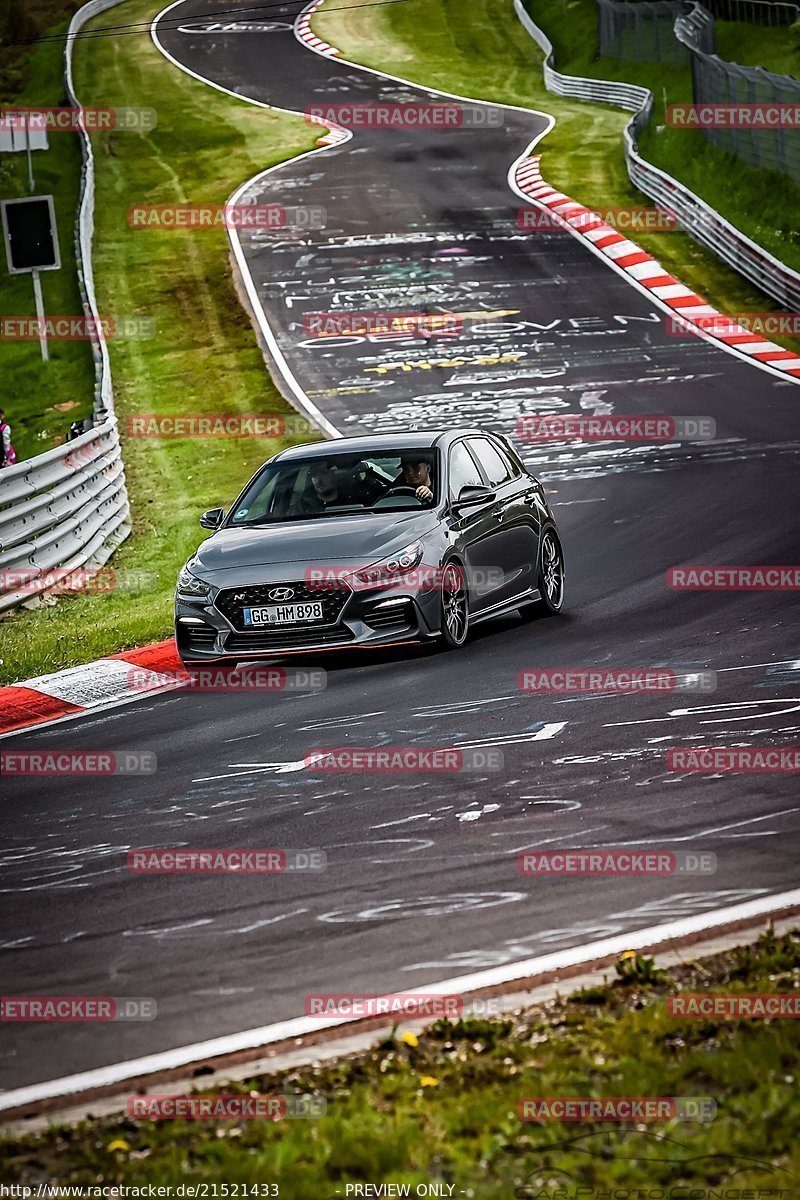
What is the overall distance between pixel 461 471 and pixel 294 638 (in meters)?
2.20

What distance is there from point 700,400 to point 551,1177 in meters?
20.4

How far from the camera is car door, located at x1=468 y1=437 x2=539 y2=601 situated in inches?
535

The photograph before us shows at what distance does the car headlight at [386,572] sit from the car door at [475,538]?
0.61 metres

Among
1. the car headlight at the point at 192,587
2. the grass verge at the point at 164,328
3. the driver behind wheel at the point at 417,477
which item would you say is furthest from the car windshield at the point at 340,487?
the grass verge at the point at 164,328

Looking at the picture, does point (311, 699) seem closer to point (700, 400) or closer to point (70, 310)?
point (700, 400)

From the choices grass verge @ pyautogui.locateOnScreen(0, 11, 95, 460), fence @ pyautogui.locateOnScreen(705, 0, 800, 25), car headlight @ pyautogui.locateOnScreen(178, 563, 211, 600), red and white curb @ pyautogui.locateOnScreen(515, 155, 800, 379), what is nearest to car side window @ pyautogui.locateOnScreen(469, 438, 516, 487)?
car headlight @ pyautogui.locateOnScreen(178, 563, 211, 600)

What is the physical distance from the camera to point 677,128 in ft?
138

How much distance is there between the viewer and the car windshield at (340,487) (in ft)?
43.6

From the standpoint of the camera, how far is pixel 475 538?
520 inches

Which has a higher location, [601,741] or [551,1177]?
[551,1177]

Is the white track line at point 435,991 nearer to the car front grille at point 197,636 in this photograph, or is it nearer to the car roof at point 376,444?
the car front grille at point 197,636


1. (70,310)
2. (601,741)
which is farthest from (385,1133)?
(70,310)

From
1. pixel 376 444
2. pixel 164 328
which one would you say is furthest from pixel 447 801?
pixel 164 328

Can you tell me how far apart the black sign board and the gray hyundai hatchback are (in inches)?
504
